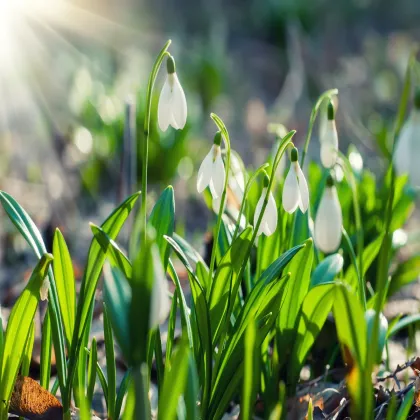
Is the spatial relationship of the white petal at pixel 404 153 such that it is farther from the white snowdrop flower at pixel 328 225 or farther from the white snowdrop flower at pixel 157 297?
the white snowdrop flower at pixel 157 297

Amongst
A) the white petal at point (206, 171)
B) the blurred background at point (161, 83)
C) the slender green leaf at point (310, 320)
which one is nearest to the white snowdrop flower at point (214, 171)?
the white petal at point (206, 171)

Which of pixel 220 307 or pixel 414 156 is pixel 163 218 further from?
pixel 414 156

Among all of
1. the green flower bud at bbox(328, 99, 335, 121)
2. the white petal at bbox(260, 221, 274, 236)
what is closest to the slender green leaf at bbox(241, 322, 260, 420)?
the white petal at bbox(260, 221, 274, 236)

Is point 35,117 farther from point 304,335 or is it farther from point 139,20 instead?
point 139,20

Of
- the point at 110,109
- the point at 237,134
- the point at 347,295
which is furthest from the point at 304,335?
the point at 237,134

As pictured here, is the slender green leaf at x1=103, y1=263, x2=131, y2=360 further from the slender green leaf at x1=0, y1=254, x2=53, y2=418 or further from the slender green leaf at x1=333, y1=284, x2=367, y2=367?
the slender green leaf at x1=333, y1=284, x2=367, y2=367
